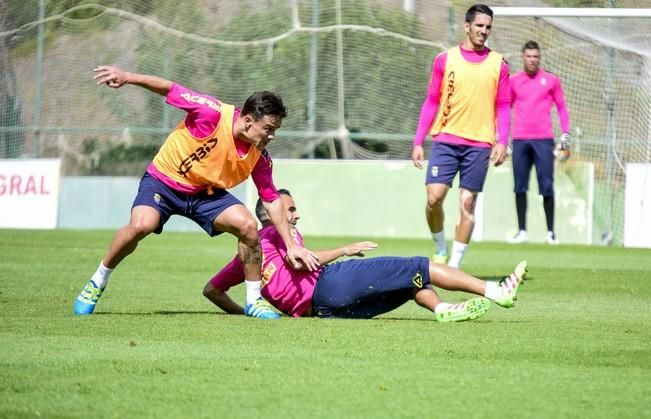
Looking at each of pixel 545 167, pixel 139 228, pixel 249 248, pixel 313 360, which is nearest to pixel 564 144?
pixel 545 167

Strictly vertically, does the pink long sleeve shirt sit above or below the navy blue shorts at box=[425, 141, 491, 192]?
below

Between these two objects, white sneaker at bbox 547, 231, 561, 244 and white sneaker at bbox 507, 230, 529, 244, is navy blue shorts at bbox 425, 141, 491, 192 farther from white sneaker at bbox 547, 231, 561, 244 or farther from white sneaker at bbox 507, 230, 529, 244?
white sneaker at bbox 547, 231, 561, 244

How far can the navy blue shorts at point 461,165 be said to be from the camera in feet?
37.0

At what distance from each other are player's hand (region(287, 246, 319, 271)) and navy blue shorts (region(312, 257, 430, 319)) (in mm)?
234

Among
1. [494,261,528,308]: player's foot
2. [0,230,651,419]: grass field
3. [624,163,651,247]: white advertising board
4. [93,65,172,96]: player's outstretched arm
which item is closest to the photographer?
[0,230,651,419]: grass field

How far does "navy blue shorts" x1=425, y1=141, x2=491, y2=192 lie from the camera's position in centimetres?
1127

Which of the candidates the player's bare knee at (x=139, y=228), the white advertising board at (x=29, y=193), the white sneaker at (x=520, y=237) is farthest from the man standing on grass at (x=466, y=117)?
the white advertising board at (x=29, y=193)

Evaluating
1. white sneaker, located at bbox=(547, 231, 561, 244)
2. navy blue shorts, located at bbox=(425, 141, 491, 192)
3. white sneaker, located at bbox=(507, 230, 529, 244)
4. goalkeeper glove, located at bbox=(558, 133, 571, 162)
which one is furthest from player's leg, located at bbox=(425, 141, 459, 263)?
white sneaker, located at bbox=(547, 231, 561, 244)

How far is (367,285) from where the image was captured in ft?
25.5

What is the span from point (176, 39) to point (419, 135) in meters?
12.9

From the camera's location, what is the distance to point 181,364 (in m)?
5.93

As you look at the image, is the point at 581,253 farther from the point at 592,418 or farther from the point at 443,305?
the point at 592,418

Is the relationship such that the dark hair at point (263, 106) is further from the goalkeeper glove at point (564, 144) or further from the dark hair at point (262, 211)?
the goalkeeper glove at point (564, 144)

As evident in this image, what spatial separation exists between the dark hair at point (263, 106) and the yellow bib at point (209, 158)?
0.28 metres
